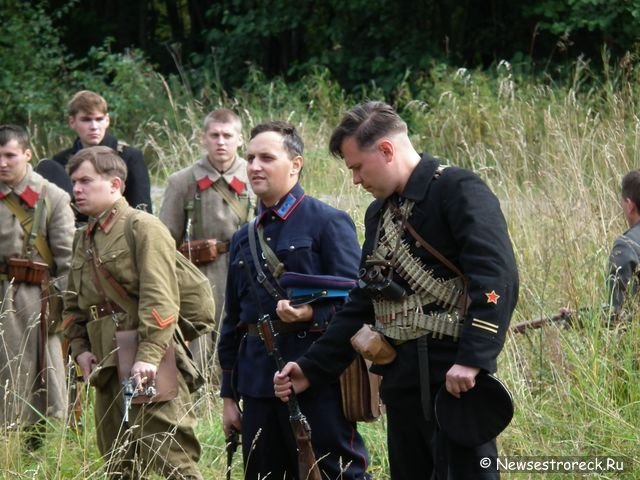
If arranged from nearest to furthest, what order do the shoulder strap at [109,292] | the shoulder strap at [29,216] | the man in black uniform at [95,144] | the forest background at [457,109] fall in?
the shoulder strap at [109,292], the forest background at [457,109], the shoulder strap at [29,216], the man in black uniform at [95,144]

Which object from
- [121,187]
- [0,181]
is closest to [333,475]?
[121,187]

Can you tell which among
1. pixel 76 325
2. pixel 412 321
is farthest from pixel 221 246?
pixel 412 321

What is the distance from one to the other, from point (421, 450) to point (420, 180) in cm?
99

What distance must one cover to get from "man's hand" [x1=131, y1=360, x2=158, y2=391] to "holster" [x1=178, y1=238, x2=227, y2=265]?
2.50 meters

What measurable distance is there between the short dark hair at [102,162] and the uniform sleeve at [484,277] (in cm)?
209

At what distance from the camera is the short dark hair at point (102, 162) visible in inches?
224

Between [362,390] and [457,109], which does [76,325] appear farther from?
[457,109]

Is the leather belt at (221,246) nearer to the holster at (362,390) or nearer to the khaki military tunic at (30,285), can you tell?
the khaki military tunic at (30,285)

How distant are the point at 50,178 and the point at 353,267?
139 inches

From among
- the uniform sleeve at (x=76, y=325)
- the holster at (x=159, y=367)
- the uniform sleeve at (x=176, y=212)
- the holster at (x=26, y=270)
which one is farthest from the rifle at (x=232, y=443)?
the uniform sleeve at (x=176, y=212)

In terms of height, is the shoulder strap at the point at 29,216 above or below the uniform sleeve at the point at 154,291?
below

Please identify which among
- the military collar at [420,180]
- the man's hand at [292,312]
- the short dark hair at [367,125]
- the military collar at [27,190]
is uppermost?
the short dark hair at [367,125]

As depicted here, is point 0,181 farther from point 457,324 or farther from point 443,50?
point 443,50

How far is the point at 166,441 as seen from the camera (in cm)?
570
